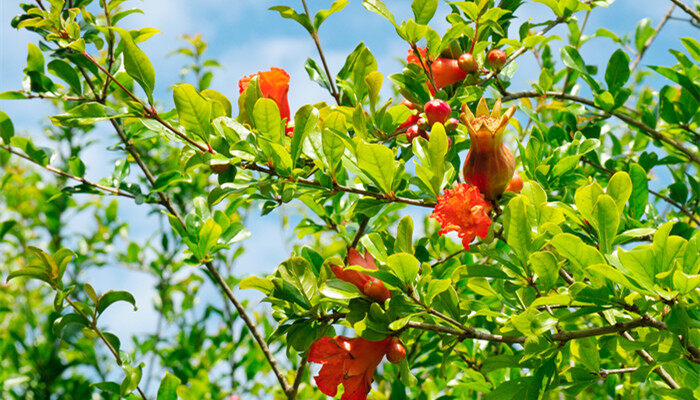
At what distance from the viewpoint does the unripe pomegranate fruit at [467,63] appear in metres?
1.38

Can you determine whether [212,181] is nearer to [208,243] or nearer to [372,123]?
[208,243]

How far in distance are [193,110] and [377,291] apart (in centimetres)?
49

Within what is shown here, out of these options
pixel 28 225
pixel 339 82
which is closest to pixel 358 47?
pixel 339 82

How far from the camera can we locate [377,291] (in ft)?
3.52

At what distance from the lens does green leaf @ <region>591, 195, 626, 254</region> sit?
0.91 m

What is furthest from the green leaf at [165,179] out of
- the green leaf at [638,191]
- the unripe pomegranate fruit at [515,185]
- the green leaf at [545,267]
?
the green leaf at [638,191]

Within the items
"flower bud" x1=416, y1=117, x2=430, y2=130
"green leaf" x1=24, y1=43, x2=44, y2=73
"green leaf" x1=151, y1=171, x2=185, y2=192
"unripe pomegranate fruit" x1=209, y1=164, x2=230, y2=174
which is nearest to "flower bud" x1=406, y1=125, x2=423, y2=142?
"flower bud" x1=416, y1=117, x2=430, y2=130

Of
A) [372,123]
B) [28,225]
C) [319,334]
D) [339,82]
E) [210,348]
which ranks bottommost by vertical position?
[210,348]

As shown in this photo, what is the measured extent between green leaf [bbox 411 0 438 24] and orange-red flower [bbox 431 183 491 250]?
0.53 metres

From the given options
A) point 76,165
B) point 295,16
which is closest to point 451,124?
point 295,16

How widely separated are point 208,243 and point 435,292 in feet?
2.24

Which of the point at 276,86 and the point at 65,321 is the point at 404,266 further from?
the point at 65,321

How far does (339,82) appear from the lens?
149cm

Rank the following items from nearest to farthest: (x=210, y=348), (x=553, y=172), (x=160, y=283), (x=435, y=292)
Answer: (x=435, y=292)
(x=553, y=172)
(x=210, y=348)
(x=160, y=283)
